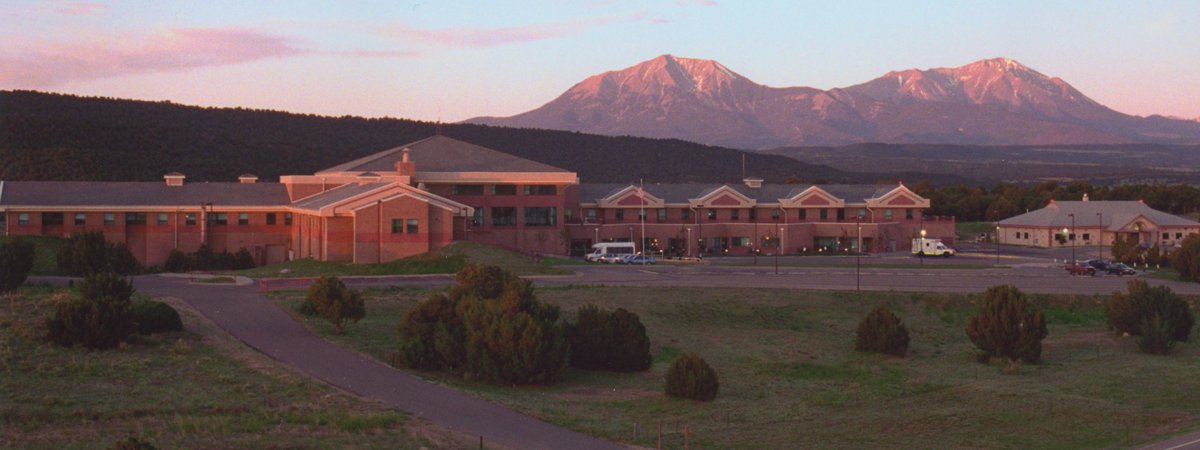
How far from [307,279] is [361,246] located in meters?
8.57

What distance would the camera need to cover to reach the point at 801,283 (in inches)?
2135

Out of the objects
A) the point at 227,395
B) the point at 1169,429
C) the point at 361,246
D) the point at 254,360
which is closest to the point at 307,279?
the point at 361,246

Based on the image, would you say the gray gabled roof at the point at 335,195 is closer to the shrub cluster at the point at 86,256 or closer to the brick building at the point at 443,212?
the brick building at the point at 443,212

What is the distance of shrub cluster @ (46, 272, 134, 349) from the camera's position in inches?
1173

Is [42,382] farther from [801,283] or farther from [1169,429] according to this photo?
[801,283]

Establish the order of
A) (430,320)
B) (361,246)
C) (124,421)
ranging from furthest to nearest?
(361,246)
(430,320)
(124,421)

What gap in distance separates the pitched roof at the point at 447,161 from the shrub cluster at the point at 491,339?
42.1 metres

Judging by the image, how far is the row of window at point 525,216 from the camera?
73.6m

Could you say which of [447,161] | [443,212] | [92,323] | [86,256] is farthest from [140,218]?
[92,323]

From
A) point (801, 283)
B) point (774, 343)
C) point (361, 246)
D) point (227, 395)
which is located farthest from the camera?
point (361, 246)

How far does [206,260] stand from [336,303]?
30678mm

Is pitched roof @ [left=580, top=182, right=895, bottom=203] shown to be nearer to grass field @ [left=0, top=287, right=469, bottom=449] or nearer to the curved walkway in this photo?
the curved walkway

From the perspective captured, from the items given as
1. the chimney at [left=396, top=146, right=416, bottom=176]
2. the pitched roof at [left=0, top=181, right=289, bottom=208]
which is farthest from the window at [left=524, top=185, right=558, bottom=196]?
the pitched roof at [left=0, top=181, right=289, bottom=208]

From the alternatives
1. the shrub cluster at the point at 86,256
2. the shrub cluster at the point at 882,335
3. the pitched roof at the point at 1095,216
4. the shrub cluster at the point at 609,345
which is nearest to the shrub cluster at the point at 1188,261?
the pitched roof at the point at 1095,216
